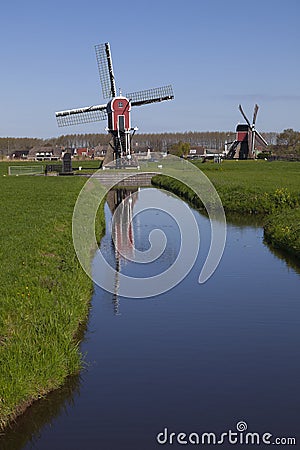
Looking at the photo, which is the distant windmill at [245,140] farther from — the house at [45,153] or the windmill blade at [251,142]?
the house at [45,153]

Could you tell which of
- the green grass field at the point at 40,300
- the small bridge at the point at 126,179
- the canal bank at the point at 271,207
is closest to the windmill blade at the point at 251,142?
the small bridge at the point at 126,179

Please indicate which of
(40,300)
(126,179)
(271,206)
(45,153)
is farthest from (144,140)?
(40,300)

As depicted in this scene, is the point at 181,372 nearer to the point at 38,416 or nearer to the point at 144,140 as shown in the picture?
the point at 38,416

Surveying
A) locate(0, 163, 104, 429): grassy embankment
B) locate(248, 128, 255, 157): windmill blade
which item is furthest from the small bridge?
locate(248, 128, 255, 157): windmill blade

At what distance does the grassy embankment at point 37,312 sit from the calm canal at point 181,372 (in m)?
0.24

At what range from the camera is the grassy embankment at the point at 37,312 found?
663cm

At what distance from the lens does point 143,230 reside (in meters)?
20.4

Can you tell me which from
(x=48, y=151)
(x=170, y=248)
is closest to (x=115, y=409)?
(x=170, y=248)

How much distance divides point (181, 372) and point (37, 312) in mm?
1989

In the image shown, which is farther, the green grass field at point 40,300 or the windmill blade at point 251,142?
the windmill blade at point 251,142

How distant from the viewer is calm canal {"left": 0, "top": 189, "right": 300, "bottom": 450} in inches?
250

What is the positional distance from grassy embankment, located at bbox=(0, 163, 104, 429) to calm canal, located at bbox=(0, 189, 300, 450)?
24 cm

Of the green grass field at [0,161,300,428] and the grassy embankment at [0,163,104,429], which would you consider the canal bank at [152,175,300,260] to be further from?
the grassy embankment at [0,163,104,429]

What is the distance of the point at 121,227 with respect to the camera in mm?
21344
